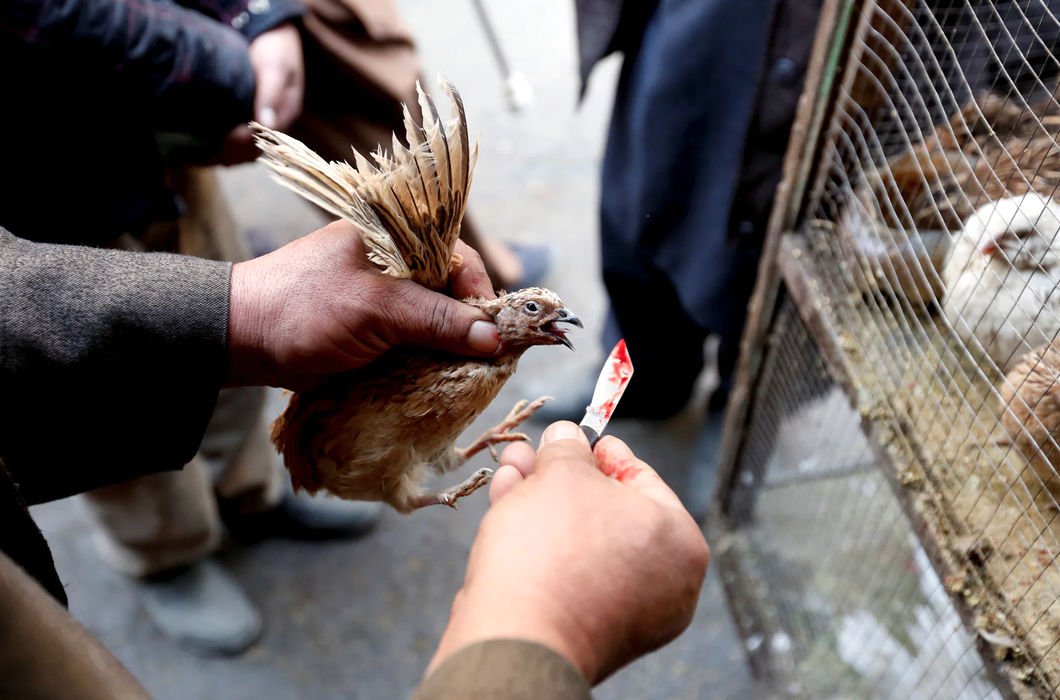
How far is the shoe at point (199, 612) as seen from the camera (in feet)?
9.18

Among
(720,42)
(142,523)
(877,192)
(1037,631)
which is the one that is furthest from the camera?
(142,523)

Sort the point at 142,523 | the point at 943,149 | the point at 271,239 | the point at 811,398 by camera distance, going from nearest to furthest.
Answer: the point at 943,149
the point at 811,398
the point at 142,523
the point at 271,239

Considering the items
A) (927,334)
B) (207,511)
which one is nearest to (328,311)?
(927,334)

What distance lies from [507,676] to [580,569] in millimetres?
165

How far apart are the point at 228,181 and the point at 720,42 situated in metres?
3.40

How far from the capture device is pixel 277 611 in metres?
2.94

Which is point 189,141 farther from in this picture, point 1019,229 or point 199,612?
point 1019,229

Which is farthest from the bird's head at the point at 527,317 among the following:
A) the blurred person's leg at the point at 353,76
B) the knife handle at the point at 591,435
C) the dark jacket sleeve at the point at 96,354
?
the blurred person's leg at the point at 353,76

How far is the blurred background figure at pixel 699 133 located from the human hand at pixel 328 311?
1.16 meters

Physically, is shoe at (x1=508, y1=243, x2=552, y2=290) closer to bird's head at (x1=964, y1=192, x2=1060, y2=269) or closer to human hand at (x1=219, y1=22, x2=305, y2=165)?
human hand at (x1=219, y1=22, x2=305, y2=165)

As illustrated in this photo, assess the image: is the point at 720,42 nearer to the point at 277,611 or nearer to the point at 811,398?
the point at 811,398

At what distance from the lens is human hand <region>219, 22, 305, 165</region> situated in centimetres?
211

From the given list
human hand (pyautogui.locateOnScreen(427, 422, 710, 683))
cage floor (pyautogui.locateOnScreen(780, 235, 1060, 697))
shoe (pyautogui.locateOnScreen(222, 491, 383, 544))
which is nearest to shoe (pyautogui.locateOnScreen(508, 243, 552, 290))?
shoe (pyautogui.locateOnScreen(222, 491, 383, 544))

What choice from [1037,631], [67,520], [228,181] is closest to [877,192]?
[1037,631]
